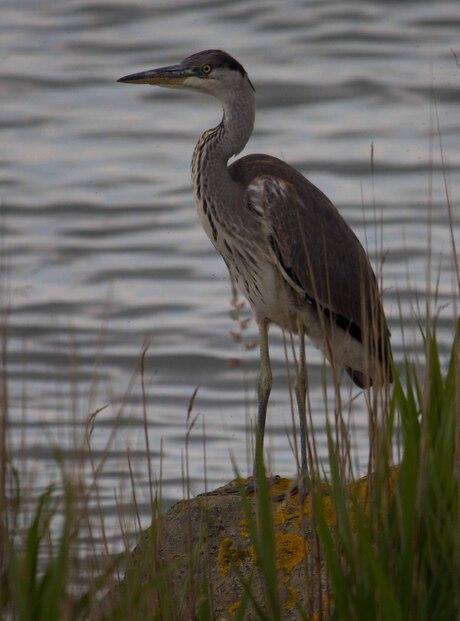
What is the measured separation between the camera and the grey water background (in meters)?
9.66

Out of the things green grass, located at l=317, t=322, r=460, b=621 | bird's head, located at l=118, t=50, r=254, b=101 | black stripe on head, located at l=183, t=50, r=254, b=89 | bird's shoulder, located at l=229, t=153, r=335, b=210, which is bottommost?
green grass, located at l=317, t=322, r=460, b=621

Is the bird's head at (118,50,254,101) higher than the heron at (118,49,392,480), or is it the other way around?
the bird's head at (118,50,254,101)

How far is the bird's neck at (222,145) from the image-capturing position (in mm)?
5883

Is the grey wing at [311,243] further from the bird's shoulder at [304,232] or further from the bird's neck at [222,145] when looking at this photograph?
the bird's neck at [222,145]

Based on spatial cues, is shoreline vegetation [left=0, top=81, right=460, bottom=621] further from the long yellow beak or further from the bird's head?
the long yellow beak

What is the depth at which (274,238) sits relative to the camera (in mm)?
5711

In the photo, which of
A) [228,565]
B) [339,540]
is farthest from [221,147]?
[339,540]

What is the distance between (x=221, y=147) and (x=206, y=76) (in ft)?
0.98

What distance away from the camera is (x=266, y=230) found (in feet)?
18.7

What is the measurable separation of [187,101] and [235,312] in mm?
10571

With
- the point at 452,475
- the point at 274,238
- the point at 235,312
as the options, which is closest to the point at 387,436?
the point at 452,475

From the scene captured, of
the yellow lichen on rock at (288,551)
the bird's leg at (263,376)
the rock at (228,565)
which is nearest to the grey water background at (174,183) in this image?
the bird's leg at (263,376)

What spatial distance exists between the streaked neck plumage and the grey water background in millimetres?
2383

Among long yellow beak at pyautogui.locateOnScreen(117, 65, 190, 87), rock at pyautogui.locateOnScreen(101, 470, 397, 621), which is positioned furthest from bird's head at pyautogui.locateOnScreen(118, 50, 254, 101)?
rock at pyautogui.locateOnScreen(101, 470, 397, 621)
